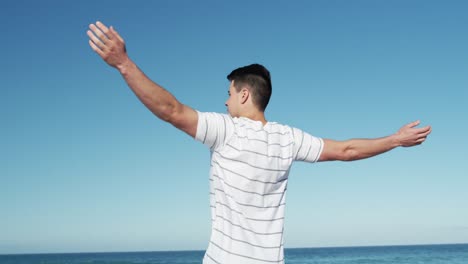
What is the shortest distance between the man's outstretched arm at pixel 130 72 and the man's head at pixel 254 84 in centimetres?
58

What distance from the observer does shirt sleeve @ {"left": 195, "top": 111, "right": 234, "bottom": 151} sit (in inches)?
114

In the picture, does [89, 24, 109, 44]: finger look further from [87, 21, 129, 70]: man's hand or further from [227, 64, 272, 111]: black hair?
[227, 64, 272, 111]: black hair

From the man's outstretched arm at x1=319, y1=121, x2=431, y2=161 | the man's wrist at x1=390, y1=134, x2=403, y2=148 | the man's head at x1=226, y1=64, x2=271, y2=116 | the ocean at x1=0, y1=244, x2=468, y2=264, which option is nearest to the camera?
the man's head at x1=226, y1=64, x2=271, y2=116

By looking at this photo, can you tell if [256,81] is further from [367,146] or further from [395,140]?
[395,140]

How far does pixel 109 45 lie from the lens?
2.67 m

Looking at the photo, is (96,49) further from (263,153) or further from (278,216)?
(278,216)

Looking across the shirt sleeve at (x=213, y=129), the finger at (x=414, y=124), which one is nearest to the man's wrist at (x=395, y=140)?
the finger at (x=414, y=124)

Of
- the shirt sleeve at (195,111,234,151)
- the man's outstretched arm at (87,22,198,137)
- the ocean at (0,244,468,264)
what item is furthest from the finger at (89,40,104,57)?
the ocean at (0,244,468,264)

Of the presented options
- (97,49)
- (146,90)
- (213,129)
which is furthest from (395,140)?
(97,49)

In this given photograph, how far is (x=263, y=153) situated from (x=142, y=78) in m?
0.78

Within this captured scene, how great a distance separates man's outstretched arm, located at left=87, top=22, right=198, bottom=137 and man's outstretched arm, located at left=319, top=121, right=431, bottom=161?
1161mm

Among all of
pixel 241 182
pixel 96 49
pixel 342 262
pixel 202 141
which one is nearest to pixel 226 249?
pixel 241 182

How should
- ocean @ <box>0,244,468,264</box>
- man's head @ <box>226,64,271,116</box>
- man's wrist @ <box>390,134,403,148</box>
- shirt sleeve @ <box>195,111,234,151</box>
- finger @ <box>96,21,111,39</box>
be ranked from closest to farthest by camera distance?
finger @ <box>96,21,111,39</box>
shirt sleeve @ <box>195,111,234,151</box>
man's head @ <box>226,64,271,116</box>
man's wrist @ <box>390,134,403,148</box>
ocean @ <box>0,244,468,264</box>

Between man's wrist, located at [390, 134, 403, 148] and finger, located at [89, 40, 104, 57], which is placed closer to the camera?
finger, located at [89, 40, 104, 57]
